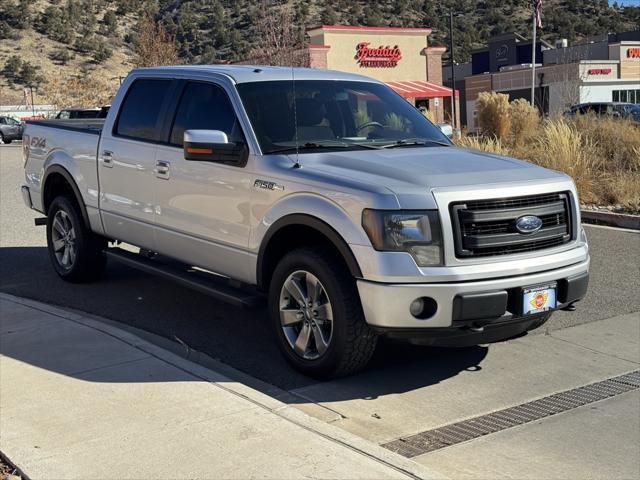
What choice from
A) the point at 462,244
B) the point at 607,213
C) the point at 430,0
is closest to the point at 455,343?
the point at 462,244

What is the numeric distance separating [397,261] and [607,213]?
27.0ft

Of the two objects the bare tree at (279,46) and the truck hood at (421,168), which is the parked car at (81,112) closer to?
the bare tree at (279,46)

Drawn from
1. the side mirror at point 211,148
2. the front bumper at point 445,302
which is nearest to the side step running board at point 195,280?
the side mirror at point 211,148

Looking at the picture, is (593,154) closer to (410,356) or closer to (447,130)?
(447,130)

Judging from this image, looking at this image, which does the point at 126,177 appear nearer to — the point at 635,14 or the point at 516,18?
the point at 516,18

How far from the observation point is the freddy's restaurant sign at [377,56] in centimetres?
4900

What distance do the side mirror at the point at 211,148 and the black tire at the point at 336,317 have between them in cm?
87

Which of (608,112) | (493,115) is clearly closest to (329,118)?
(608,112)

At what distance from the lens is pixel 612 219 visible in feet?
40.5

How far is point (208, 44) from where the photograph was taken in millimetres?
73938

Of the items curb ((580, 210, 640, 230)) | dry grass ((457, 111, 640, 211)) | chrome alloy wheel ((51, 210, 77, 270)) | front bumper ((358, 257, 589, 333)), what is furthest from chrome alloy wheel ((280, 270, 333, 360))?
dry grass ((457, 111, 640, 211))

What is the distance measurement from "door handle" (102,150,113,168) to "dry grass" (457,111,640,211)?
830 cm

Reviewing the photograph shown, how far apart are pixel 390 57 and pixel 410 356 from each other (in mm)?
45262

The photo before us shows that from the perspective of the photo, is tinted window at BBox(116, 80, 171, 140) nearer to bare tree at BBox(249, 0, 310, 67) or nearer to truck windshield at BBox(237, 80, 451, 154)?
truck windshield at BBox(237, 80, 451, 154)
